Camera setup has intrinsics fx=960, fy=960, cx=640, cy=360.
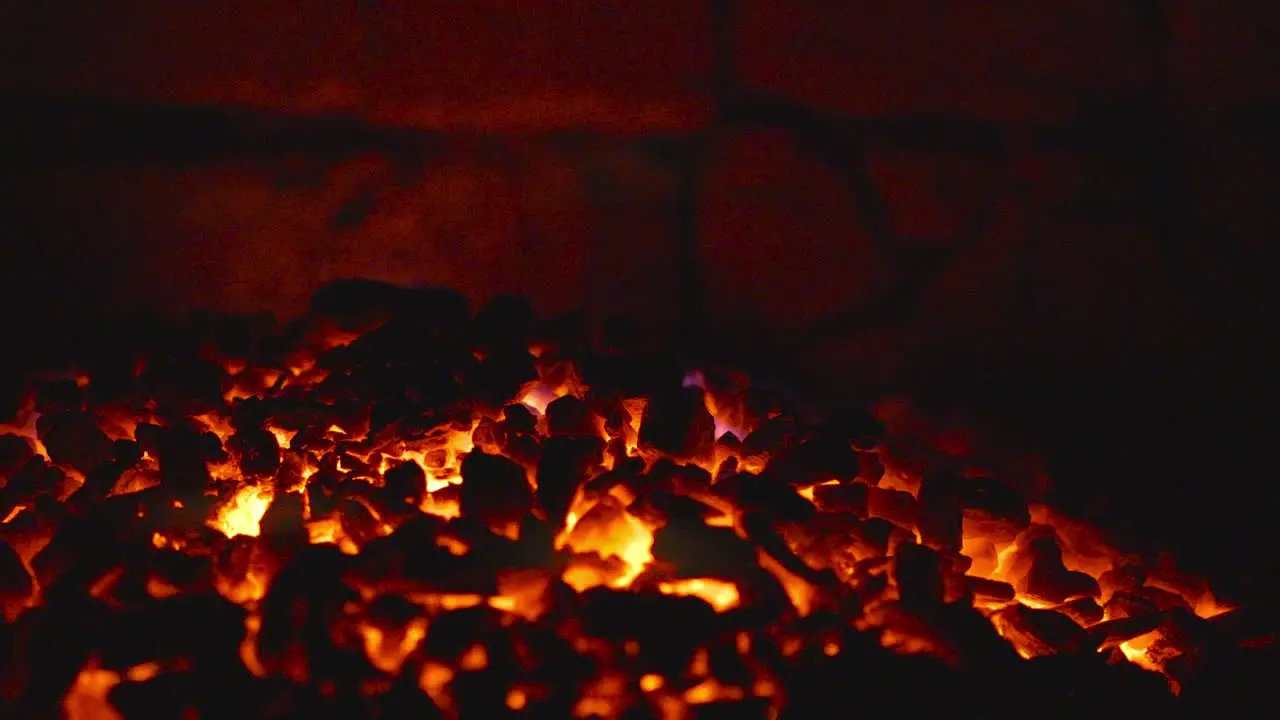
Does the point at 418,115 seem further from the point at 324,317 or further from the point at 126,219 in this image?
the point at 126,219

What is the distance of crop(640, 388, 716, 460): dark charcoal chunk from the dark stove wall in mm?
332

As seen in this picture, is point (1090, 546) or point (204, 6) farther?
point (204, 6)

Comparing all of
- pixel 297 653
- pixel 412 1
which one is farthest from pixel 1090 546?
pixel 412 1

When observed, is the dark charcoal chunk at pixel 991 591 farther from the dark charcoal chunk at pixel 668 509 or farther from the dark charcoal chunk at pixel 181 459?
the dark charcoal chunk at pixel 181 459

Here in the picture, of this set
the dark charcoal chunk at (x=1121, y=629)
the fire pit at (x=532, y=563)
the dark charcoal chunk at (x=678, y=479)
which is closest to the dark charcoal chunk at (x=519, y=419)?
the fire pit at (x=532, y=563)

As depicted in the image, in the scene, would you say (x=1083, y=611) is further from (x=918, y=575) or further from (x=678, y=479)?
(x=678, y=479)

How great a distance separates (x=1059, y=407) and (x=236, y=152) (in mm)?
Answer: 1066

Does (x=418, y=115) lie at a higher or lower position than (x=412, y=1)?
lower

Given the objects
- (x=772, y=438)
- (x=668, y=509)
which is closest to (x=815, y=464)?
(x=772, y=438)

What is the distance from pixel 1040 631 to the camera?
76 centimetres

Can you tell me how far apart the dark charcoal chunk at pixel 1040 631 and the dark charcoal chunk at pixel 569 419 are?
390 mm

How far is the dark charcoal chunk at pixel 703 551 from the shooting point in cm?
75

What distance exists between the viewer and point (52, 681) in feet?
2.24

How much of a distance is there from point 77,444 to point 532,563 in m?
0.46
